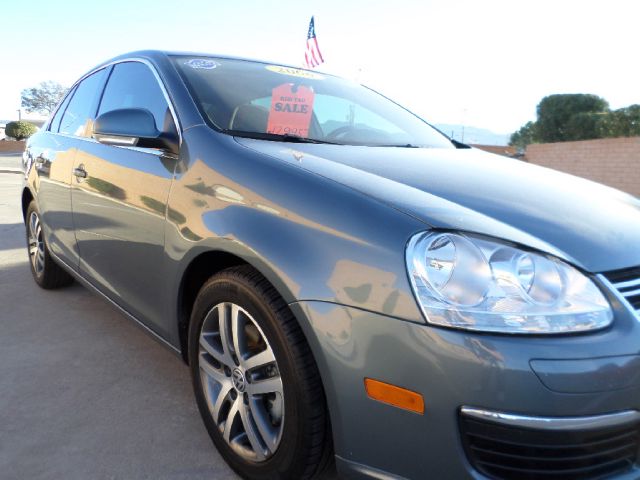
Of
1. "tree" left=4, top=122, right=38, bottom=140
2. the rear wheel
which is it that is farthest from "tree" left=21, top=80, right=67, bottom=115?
the rear wheel

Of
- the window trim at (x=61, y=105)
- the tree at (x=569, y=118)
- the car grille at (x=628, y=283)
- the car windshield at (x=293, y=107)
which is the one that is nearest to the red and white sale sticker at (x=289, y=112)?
the car windshield at (x=293, y=107)

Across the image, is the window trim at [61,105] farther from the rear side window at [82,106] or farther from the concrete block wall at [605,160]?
the concrete block wall at [605,160]

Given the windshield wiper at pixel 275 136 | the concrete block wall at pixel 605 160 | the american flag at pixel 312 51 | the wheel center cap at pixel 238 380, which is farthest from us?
the concrete block wall at pixel 605 160

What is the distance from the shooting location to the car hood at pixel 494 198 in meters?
1.44

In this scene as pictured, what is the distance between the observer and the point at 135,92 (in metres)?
2.67

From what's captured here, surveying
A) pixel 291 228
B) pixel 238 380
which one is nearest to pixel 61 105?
pixel 238 380

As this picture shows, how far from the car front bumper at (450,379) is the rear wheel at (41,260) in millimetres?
3059

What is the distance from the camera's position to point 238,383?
6.01 ft

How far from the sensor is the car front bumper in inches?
48.0

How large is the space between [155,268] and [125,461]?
0.73 m

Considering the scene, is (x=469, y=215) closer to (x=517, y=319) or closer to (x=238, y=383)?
(x=517, y=319)

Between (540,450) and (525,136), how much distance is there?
53.3 metres

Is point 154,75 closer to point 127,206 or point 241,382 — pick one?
point 127,206

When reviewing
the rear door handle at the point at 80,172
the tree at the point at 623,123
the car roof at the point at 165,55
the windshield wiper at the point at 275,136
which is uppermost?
the tree at the point at 623,123
